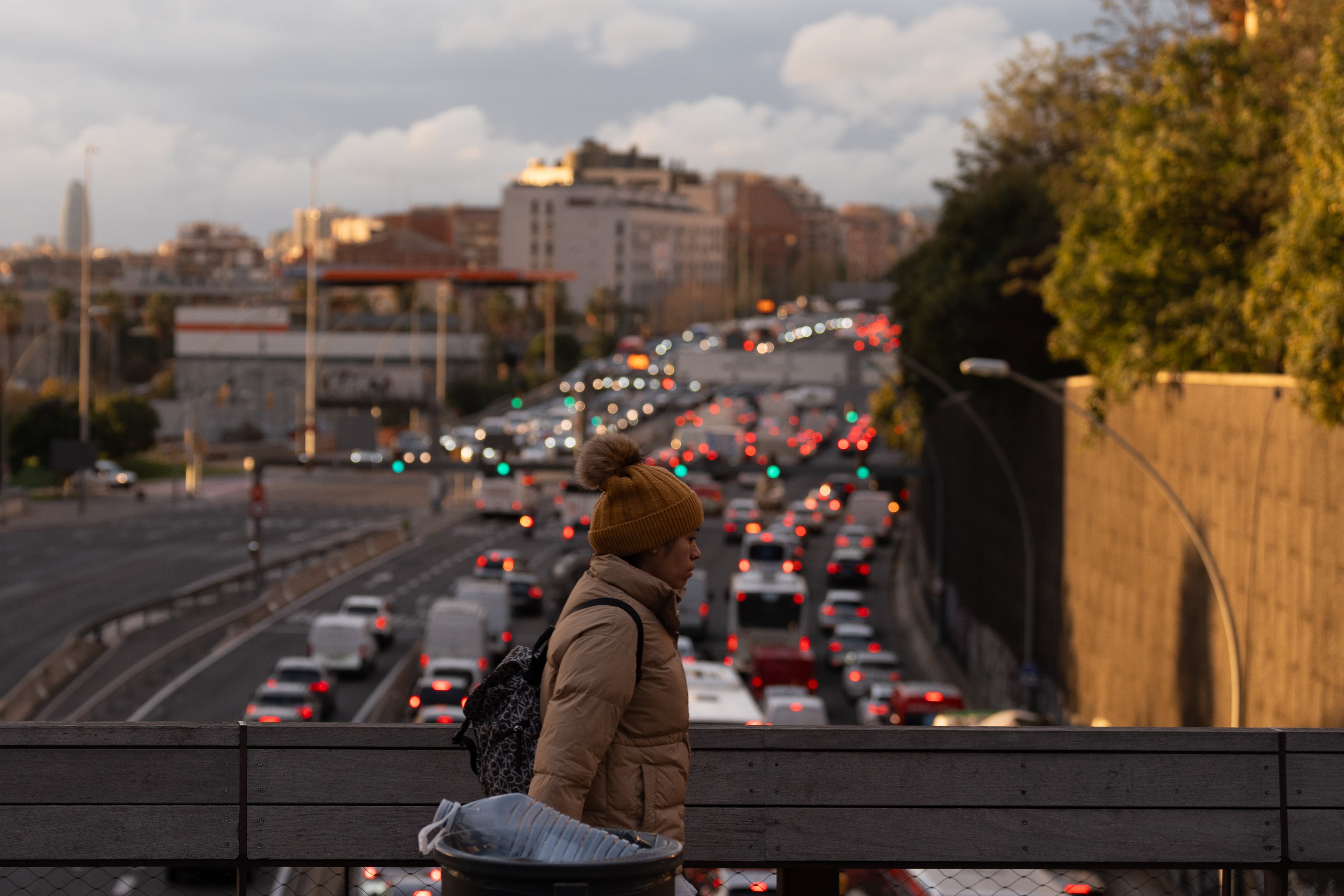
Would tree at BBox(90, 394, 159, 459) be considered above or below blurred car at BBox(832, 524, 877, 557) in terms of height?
above

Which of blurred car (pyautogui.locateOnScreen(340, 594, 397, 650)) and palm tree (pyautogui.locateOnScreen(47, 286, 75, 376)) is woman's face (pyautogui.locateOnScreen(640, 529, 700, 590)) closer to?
blurred car (pyautogui.locateOnScreen(340, 594, 397, 650))

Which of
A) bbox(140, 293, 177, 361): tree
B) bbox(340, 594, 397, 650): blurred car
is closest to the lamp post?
bbox(340, 594, 397, 650): blurred car

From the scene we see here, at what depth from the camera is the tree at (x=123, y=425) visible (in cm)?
8656

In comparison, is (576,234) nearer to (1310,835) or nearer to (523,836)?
(1310,835)

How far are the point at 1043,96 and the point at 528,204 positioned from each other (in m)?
153

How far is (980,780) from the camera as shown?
5.55m

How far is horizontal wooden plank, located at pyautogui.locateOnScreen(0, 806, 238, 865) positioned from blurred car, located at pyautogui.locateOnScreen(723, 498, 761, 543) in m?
57.1

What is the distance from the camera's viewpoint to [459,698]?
2989 cm

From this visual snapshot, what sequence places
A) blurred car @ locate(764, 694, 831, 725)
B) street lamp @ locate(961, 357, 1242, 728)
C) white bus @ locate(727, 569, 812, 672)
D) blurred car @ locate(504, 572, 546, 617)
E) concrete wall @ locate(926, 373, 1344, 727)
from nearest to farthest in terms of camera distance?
concrete wall @ locate(926, 373, 1344, 727), street lamp @ locate(961, 357, 1242, 728), blurred car @ locate(764, 694, 831, 725), white bus @ locate(727, 569, 812, 672), blurred car @ locate(504, 572, 546, 617)

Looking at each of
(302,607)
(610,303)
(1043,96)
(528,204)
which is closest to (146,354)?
(610,303)

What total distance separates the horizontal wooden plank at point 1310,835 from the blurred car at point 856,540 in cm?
5357

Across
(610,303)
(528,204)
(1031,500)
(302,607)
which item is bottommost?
(302,607)

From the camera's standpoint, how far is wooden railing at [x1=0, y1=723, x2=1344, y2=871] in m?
5.42

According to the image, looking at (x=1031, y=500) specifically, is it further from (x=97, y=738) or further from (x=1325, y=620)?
(x=97, y=738)
